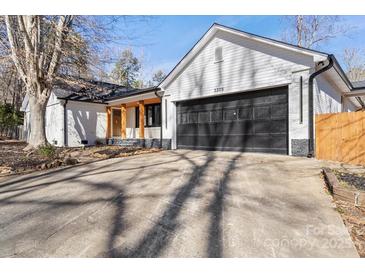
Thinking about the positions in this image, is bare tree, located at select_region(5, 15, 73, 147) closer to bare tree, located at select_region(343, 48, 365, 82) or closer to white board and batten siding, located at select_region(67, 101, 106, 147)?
white board and batten siding, located at select_region(67, 101, 106, 147)

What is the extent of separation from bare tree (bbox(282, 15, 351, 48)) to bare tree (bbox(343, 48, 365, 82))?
906 centimetres

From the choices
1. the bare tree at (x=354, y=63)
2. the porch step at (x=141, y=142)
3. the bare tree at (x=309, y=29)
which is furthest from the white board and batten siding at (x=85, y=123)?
the bare tree at (x=354, y=63)

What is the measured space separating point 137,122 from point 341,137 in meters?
12.3

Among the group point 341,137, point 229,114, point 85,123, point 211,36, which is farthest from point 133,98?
point 341,137

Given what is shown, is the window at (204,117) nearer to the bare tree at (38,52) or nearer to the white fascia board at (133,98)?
the white fascia board at (133,98)

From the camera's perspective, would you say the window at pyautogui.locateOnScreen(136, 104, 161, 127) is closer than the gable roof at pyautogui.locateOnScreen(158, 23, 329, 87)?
No

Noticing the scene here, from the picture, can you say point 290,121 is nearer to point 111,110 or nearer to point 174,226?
point 174,226

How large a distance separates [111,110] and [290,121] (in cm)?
1277

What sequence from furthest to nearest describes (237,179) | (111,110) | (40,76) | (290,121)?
(111,110) < (40,76) < (290,121) < (237,179)

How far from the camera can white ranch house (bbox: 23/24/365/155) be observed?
309 inches

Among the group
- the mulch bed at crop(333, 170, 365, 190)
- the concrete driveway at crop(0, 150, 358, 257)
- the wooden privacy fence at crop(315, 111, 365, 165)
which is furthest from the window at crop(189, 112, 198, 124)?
the mulch bed at crop(333, 170, 365, 190)

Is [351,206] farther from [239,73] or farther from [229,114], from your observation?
[239,73]
